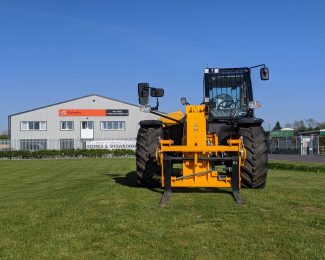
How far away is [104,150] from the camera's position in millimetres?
46250

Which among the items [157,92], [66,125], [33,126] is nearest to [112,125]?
[66,125]

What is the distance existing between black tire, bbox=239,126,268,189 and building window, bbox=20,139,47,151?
47770 millimetres

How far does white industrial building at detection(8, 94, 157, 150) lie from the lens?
55562 mm

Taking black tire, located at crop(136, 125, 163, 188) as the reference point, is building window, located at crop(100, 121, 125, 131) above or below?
above

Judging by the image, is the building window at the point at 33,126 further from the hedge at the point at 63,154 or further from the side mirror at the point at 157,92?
the side mirror at the point at 157,92

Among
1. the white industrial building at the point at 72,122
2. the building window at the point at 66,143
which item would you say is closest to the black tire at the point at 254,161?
the white industrial building at the point at 72,122

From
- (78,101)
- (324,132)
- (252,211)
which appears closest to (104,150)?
(78,101)

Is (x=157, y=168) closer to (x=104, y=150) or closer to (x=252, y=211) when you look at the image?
(x=252, y=211)

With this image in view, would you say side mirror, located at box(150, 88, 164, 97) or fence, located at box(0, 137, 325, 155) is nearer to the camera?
side mirror, located at box(150, 88, 164, 97)

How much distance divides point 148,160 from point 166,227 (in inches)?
176

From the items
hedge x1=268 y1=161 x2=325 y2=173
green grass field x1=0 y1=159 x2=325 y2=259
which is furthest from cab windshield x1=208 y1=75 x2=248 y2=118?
hedge x1=268 y1=161 x2=325 y2=173

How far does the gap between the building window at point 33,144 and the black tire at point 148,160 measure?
4634 cm

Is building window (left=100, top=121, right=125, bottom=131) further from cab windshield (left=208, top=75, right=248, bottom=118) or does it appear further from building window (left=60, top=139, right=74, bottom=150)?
cab windshield (left=208, top=75, right=248, bottom=118)

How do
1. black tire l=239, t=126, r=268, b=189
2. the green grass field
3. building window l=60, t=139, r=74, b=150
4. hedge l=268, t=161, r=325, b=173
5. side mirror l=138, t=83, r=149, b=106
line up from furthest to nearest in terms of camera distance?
building window l=60, t=139, r=74, b=150
hedge l=268, t=161, r=325, b=173
black tire l=239, t=126, r=268, b=189
side mirror l=138, t=83, r=149, b=106
the green grass field
